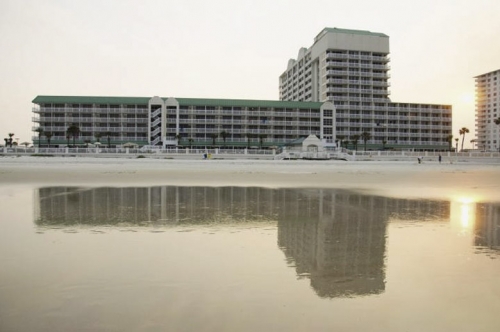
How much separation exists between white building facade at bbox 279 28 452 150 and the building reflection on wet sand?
89.9 metres

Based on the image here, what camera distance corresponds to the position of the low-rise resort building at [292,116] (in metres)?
95.0

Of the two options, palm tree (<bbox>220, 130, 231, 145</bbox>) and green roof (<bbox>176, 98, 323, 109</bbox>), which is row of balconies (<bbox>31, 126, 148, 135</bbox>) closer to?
green roof (<bbox>176, 98, 323, 109</bbox>)

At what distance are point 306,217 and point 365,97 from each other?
11390 centimetres

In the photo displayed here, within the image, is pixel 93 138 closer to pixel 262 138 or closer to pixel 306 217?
pixel 262 138

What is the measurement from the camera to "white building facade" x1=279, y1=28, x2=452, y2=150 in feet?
369

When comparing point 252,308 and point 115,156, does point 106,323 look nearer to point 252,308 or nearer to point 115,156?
point 252,308

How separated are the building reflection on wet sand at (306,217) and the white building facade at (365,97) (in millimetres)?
89869

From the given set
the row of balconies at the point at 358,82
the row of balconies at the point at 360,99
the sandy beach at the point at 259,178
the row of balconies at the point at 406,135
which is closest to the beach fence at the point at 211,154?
the sandy beach at the point at 259,178

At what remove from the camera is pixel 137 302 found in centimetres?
525

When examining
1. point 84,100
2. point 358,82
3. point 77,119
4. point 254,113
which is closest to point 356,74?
point 358,82

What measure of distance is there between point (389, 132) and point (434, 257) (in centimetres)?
11128

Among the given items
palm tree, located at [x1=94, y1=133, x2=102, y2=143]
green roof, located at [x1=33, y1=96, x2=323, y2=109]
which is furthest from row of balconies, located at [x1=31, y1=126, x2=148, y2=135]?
green roof, located at [x1=33, y1=96, x2=323, y2=109]

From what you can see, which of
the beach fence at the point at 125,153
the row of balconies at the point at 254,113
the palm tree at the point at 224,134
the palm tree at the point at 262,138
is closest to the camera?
the beach fence at the point at 125,153

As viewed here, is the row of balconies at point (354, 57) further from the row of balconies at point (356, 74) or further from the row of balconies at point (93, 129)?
the row of balconies at point (93, 129)
